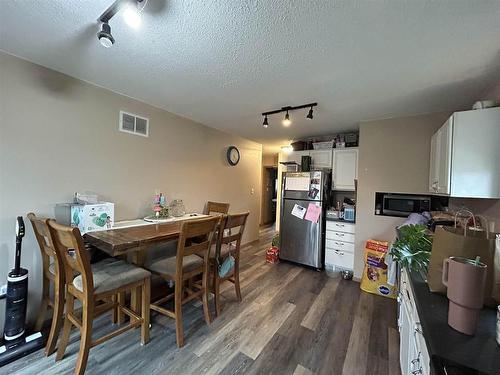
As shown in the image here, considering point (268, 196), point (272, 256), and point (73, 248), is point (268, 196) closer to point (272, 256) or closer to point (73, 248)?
point (272, 256)

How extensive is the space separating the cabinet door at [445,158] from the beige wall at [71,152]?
9.53 ft

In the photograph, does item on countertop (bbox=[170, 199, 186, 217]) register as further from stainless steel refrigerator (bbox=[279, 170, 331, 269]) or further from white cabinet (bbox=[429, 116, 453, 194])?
white cabinet (bbox=[429, 116, 453, 194])

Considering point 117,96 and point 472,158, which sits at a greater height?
point 117,96

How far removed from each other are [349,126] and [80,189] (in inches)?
140

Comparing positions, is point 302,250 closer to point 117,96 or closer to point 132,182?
point 132,182

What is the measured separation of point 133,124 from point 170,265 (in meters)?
1.68

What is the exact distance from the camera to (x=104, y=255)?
2098mm

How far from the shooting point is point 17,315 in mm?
1618

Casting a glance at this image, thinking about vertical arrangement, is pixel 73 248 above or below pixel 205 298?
above

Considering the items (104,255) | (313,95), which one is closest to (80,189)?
(104,255)

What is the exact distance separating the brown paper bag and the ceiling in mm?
1158

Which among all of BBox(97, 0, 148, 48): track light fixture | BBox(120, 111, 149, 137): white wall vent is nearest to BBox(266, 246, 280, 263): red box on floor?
BBox(120, 111, 149, 137): white wall vent

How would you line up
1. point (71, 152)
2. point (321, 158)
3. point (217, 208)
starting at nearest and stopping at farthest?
point (71, 152), point (217, 208), point (321, 158)

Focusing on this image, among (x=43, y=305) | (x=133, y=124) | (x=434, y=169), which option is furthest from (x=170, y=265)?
(x=434, y=169)
